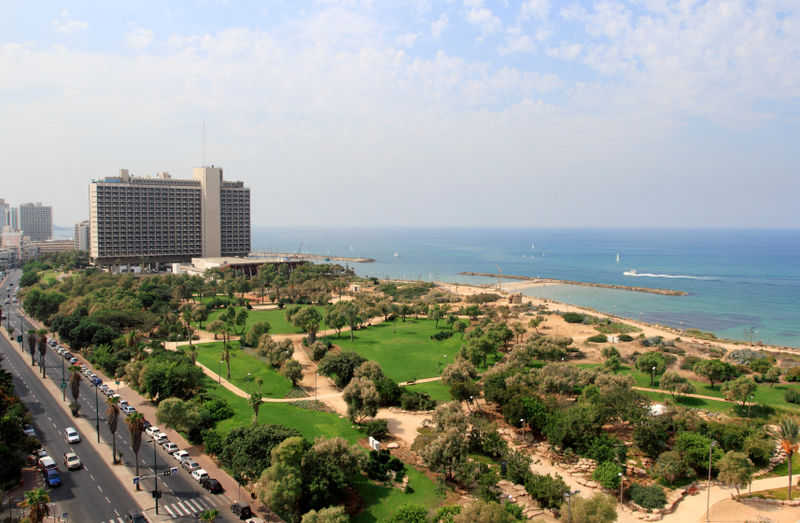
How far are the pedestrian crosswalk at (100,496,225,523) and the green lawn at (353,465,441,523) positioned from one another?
8.64 meters

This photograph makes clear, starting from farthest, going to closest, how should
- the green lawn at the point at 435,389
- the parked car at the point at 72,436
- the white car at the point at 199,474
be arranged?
the green lawn at the point at 435,389
the parked car at the point at 72,436
the white car at the point at 199,474

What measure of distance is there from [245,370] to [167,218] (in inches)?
3893

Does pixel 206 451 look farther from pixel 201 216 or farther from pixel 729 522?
pixel 201 216

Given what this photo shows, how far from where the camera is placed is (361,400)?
141 ft

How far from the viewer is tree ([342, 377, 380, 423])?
42406 millimetres

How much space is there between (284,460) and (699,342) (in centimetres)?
6482

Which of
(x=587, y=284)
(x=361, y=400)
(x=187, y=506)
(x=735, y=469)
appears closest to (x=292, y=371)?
(x=361, y=400)

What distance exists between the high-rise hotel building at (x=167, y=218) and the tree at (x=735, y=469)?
135m

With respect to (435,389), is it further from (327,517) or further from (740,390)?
(740,390)

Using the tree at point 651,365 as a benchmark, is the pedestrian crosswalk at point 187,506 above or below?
below

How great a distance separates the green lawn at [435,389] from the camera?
48.7 meters

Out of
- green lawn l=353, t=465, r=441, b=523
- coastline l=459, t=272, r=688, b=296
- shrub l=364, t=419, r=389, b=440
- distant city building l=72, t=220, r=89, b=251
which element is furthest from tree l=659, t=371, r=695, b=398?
distant city building l=72, t=220, r=89, b=251

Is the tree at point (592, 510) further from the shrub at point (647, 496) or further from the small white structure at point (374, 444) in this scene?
the small white structure at point (374, 444)

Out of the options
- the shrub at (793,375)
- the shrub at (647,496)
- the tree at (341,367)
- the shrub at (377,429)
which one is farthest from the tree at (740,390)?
the tree at (341,367)
